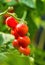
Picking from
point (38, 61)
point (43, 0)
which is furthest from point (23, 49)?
point (38, 61)

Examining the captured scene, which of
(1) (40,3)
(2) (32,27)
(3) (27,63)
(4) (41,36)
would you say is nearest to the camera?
(3) (27,63)

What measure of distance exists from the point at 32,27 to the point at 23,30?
415 millimetres

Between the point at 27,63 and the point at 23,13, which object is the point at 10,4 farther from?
the point at 27,63

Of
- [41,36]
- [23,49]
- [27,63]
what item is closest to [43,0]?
[23,49]

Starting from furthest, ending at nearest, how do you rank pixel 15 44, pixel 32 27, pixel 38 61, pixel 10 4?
pixel 38 61 < pixel 32 27 < pixel 10 4 < pixel 15 44

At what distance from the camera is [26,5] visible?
45.8 inches

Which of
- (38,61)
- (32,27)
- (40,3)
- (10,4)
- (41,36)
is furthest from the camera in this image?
(41,36)

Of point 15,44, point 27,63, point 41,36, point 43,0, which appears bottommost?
point 27,63

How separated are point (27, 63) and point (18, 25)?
1.27 ft

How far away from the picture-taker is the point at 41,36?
2.43 metres

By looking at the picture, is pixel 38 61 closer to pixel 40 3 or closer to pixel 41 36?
pixel 40 3

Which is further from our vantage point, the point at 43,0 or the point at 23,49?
the point at 43,0

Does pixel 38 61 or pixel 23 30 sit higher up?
pixel 38 61

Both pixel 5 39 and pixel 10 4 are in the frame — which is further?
pixel 10 4
